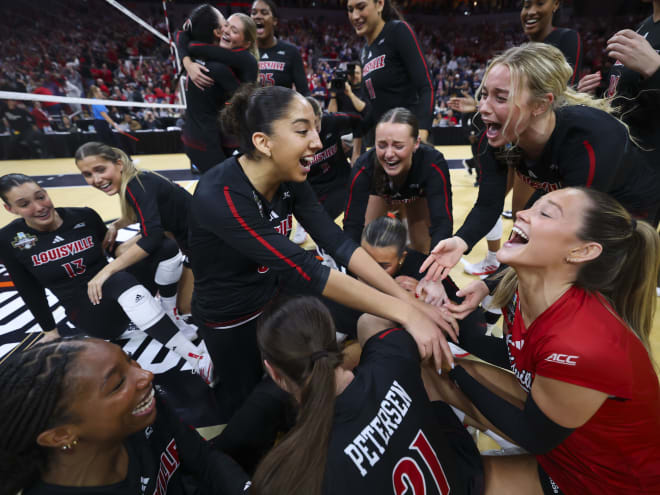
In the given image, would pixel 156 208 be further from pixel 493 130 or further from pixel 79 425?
pixel 493 130

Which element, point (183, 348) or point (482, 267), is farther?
point (482, 267)

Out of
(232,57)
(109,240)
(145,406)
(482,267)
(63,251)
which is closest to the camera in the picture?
(145,406)

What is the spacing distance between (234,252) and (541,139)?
146 centimetres

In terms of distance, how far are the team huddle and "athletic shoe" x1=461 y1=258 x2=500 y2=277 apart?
920 millimetres

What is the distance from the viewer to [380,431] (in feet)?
3.11

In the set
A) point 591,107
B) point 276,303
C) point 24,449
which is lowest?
point 24,449

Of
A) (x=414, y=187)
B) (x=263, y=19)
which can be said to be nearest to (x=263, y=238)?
(x=414, y=187)

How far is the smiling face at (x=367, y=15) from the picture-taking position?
2.66 metres

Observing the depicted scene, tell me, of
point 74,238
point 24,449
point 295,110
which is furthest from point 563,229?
point 74,238

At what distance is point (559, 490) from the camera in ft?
4.01

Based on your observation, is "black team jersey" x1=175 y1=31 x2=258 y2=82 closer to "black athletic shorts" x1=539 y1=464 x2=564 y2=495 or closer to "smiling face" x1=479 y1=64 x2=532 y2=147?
"smiling face" x1=479 y1=64 x2=532 y2=147

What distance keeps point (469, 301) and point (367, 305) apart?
23.2 inches

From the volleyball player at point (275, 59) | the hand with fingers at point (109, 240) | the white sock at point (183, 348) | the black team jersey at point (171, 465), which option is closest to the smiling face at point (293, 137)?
the black team jersey at point (171, 465)

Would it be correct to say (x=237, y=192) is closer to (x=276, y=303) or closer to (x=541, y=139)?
(x=276, y=303)
